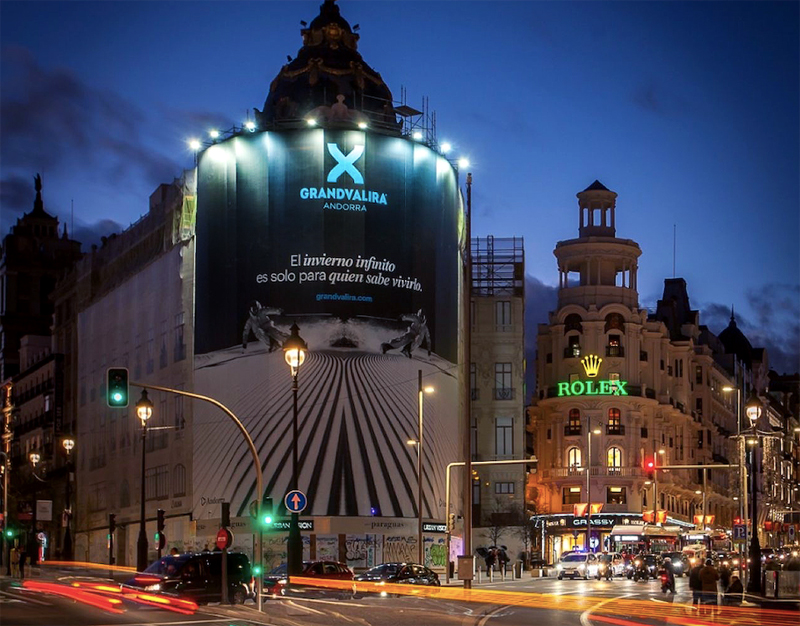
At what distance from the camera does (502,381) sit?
108 metres

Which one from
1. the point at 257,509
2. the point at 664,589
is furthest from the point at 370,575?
the point at 257,509

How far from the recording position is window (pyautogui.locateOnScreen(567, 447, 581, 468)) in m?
117

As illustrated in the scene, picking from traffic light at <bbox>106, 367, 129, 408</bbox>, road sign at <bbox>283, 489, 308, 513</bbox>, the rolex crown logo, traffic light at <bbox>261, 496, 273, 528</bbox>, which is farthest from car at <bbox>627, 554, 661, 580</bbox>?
traffic light at <bbox>106, 367, 129, 408</bbox>

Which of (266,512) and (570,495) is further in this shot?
(570,495)

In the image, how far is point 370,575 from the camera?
55375 millimetres

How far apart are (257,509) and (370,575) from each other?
18099 millimetres

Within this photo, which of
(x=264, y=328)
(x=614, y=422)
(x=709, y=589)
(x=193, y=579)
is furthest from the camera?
(x=614, y=422)

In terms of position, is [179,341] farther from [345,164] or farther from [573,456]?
[573,456]

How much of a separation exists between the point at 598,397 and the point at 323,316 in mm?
35149

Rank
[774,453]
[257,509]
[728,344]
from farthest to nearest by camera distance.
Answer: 1. [728,344]
2. [774,453]
3. [257,509]

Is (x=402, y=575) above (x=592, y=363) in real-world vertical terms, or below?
below

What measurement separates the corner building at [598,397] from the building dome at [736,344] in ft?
169

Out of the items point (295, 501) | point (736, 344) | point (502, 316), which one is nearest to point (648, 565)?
point (502, 316)

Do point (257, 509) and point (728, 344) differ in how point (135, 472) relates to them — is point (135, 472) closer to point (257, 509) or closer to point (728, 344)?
point (257, 509)
